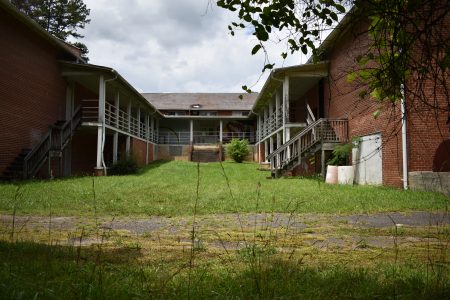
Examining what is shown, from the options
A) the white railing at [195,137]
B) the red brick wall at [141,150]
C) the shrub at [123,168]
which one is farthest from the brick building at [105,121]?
the white railing at [195,137]

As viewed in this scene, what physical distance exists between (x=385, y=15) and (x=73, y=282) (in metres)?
2.87

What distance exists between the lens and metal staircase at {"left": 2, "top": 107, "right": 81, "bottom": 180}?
15.7 meters

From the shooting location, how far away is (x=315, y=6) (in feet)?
9.37

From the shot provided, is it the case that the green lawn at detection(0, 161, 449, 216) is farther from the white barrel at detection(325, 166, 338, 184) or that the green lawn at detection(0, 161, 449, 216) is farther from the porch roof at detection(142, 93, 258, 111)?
the porch roof at detection(142, 93, 258, 111)

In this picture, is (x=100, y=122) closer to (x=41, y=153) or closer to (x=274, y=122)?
(x=41, y=153)

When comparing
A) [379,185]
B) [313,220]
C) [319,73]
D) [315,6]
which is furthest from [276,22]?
[319,73]

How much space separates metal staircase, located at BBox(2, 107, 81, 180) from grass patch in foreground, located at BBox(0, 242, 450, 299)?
13.6m

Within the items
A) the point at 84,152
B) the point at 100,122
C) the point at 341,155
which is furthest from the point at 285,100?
the point at 84,152

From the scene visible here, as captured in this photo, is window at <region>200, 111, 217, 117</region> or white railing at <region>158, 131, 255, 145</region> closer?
white railing at <region>158, 131, 255, 145</region>

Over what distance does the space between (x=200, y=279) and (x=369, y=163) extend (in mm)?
13234

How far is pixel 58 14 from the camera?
3888cm

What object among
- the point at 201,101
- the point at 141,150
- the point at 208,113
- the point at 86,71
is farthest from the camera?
the point at 201,101

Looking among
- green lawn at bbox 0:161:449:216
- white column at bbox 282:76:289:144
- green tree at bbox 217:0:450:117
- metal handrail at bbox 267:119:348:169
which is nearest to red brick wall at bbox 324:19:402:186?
metal handrail at bbox 267:119:348:169

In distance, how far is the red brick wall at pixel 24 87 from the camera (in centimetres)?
1562
